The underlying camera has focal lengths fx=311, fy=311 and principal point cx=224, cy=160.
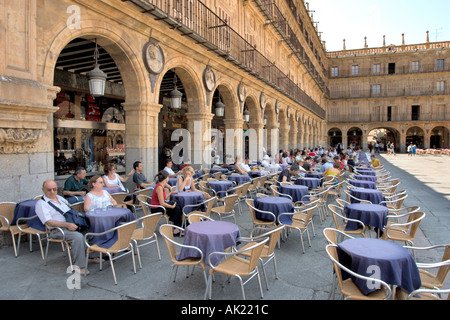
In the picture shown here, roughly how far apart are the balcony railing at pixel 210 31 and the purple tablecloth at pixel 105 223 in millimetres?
4571

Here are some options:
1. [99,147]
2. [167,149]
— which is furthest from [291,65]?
[99,147]

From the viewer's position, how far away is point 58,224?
397 centimetres

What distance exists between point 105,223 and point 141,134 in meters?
3.88

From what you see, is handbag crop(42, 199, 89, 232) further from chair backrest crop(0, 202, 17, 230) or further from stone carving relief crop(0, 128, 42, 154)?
stone carving relief crop(0, 128, 42, 154)

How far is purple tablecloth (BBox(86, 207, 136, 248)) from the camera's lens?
389 cm

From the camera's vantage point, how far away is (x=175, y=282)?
3.68m

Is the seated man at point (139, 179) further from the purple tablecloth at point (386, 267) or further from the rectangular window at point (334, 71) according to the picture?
the rectangular window at point (334, 71)

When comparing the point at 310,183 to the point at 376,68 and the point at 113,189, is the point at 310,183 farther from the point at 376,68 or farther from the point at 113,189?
the point at 376,68

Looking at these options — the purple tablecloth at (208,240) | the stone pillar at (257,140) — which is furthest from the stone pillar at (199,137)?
the purple tablecloth at (208,240)

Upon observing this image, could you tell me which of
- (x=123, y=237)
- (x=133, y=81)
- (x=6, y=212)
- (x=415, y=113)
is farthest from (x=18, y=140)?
(x=415, y=113)

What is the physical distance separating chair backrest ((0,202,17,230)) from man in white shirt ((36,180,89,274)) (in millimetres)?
796
